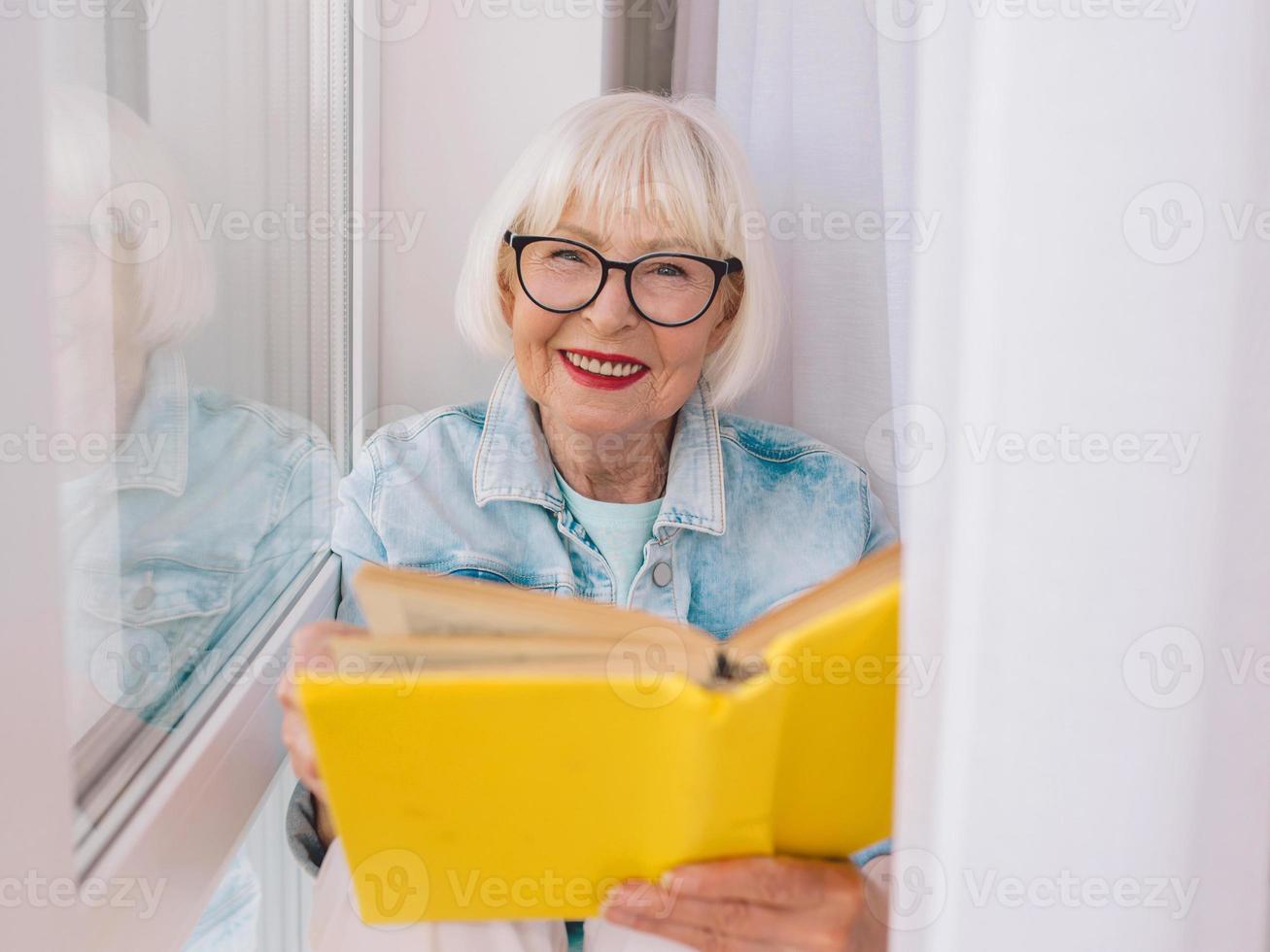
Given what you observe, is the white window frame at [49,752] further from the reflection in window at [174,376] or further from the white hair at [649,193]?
the white hair at [649,193]

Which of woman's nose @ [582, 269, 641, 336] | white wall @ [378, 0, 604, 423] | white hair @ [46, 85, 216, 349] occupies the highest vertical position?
white wall @ [378, 0, 604, 423]

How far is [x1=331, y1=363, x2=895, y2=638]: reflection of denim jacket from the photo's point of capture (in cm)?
115

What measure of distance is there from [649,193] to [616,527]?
388 millimetres

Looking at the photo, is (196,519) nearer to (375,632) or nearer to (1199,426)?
(375,632)

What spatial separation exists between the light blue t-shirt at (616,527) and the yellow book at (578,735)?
A: 452mm

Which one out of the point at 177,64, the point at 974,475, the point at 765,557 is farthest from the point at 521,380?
the point at 974,475

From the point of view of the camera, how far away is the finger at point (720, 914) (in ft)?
2.52

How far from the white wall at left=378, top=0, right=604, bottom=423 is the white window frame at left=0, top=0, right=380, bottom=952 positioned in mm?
673

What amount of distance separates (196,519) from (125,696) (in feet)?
0.69

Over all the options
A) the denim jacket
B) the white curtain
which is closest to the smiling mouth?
the denim jacket

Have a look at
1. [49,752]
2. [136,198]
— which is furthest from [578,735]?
[136,198]

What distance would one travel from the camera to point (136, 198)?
30.0 inches

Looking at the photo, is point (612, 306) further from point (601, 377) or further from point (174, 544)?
point (174, 544)

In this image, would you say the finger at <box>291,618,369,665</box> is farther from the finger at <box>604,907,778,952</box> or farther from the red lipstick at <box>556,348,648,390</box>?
the red lipstick at <box>556,348,648,390</box>
